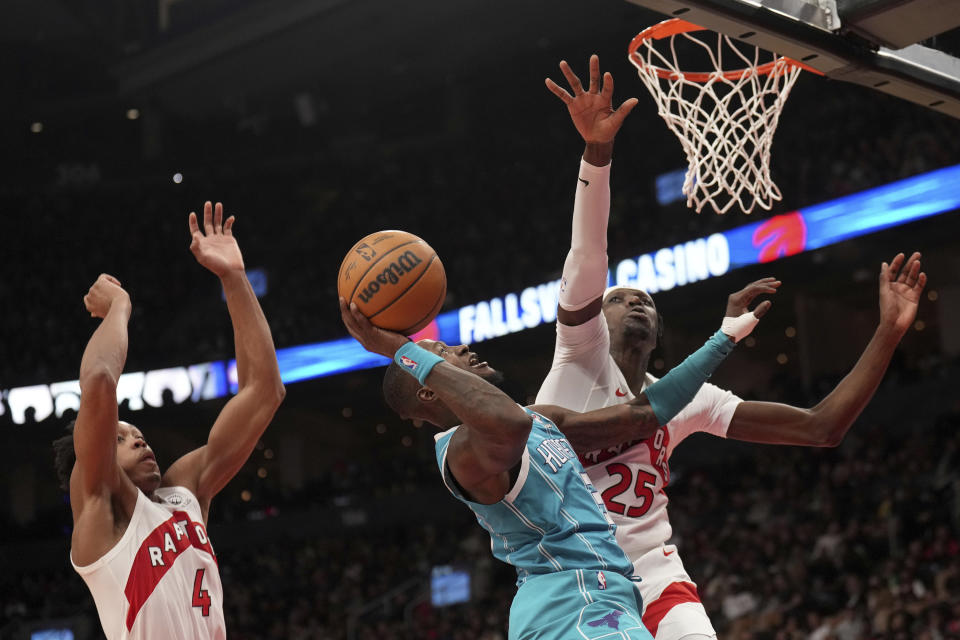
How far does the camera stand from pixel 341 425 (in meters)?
27.3

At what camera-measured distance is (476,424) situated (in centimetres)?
287

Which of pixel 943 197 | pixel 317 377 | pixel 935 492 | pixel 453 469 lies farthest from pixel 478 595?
pixel 453 469

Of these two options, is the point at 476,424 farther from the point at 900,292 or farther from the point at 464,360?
the point at 900,292

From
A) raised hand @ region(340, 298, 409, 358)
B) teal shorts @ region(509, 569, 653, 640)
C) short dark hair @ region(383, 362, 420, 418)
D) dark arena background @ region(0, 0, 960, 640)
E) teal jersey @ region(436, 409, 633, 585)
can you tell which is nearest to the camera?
teal shorts @ region(509, 569, 653, 640)

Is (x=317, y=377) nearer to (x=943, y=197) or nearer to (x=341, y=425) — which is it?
(x=341, y=425)

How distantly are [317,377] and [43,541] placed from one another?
706 centimetres

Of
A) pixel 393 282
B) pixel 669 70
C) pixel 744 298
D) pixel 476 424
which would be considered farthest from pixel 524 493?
pixel 669 70

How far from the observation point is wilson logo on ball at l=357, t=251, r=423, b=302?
324 cm

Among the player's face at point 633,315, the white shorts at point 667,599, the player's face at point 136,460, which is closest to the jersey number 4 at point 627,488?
the white shorts at point 667,599

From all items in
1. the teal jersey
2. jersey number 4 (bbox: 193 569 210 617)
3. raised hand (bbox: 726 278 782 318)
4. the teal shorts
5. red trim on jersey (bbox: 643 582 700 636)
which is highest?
raised hand (bbox: 726 278 782 318)

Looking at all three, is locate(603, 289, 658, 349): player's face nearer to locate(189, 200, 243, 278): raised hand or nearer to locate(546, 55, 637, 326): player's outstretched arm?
locate(546, 55, 637, 326): player's outstretched arm

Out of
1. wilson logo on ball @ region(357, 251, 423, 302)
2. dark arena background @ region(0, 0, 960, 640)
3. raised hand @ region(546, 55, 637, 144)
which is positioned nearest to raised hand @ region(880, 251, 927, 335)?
raised hand @ region(546, 55, 637, 144)

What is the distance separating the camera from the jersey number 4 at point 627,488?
3.82 m

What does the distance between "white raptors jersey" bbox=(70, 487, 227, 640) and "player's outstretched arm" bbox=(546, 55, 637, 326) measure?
1.50 m
